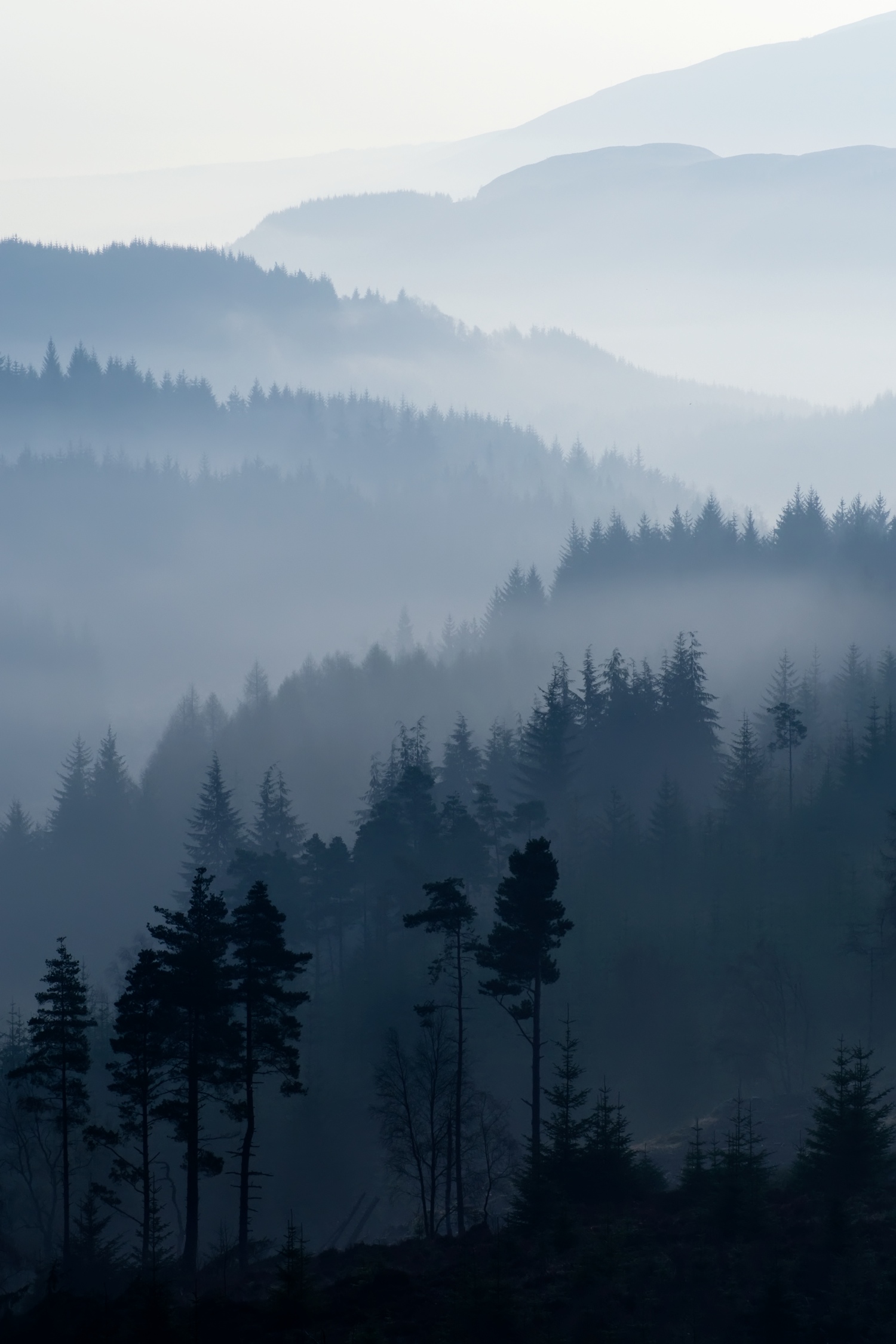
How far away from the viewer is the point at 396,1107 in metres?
50.8

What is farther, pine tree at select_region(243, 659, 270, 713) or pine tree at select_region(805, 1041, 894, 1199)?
pine tree at select_region(243, 659, 270, 713)

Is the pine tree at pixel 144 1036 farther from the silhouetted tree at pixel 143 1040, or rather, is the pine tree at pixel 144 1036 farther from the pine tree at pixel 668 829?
the pine tree at pixel 668 829

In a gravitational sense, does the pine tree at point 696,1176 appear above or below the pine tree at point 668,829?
below

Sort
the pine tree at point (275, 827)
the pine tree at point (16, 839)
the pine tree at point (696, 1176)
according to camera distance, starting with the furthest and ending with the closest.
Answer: the pine tree at point (16, 839)
the pine tree at point (275, 827)
the pine tree at point (696, 1176)

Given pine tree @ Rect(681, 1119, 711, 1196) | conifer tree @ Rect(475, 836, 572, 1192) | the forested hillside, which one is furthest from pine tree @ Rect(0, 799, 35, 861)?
pine tree @ Rect(681, 1119, 711, 1196)

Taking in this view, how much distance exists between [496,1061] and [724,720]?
168 feet

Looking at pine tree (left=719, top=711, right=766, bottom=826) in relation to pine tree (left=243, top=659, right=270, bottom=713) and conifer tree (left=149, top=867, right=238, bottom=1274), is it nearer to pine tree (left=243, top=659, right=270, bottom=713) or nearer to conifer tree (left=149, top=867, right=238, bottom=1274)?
conifer tree (left=149, top=867, right=238, bottom=1274)

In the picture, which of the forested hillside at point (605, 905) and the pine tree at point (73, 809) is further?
the pine tree at point (73, 809)

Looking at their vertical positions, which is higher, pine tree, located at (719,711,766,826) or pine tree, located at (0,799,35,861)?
pine tree, located at (719,711,766,826)

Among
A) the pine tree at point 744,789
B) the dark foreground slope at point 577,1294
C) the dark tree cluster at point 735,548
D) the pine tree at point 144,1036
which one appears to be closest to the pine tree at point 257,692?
the dark tree cluster at point 735,548

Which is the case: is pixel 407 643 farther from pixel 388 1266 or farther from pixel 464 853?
pixel 388 1266

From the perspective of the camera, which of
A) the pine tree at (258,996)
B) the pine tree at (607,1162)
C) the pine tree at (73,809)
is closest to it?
the pine tree at (607,1162)

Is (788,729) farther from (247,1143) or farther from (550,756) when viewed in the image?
(247,1143)

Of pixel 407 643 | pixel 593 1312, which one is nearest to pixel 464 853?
pixel 593 1312
